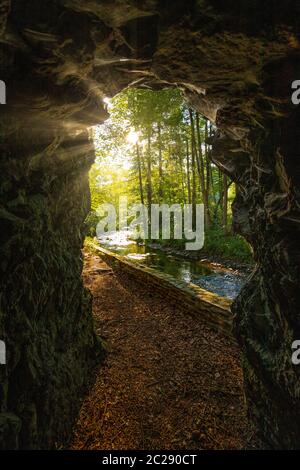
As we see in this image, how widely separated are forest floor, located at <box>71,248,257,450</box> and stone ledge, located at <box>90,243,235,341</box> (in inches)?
10.1

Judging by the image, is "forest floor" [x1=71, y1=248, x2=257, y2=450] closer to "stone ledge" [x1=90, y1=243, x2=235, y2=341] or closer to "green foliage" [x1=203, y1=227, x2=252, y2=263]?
"stone ledge" [x1=90, y1=243, x2=235, y2=341]

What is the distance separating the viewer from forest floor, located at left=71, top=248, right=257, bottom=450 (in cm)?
405

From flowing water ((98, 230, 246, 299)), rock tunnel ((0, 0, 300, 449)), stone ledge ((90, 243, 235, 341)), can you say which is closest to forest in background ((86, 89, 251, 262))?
flowing water ((98, 230, 246, 299))

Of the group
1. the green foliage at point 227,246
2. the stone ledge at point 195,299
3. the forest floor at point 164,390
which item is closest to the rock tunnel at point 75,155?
the forest floor at point 164,390

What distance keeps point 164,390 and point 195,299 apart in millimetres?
2910

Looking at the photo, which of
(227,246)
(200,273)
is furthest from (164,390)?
(227,246)

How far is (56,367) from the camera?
377cm

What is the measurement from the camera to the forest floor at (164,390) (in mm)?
4051

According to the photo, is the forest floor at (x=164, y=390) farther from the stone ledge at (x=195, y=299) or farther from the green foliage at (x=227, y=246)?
the green foliage at (x=227, y=246)

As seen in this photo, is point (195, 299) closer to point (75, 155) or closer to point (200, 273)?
point (75, 155)

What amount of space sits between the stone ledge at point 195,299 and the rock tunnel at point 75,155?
1.80m

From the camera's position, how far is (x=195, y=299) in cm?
745

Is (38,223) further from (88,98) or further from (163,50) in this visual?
(163,50)

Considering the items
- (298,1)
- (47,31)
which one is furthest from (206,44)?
(47,31)
